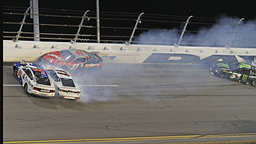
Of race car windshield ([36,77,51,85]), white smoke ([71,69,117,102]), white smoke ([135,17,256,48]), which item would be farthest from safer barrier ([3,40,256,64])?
race car windshield ([36,77,51,85])

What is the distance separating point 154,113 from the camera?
12.6m

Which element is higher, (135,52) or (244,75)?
(135,52)

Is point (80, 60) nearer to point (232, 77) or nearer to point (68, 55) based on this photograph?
point (68, 55)

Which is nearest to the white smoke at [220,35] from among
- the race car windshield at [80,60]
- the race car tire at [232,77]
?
the race car tire at [232,77]

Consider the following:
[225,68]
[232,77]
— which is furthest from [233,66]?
[232,77]

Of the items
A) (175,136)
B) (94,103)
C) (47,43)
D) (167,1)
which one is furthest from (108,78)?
(167,1)

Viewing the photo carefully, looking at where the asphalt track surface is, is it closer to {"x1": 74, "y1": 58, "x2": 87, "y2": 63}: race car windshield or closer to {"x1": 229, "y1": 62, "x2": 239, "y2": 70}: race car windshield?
{"x1": 74, "y1": 58, "x2": 87, "y2": 63}: race car windshield

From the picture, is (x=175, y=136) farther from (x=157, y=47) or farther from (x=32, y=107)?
(x=157, y=47)

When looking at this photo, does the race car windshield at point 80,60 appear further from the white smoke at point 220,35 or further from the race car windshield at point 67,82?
the white smoke at point 220,35

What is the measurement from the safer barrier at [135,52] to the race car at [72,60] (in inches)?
42.5

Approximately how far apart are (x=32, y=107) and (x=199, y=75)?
9.74 meters

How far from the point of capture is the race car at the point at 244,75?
17.0 meters

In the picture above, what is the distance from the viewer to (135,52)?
18.6 m

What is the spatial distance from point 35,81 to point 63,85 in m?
1.08
